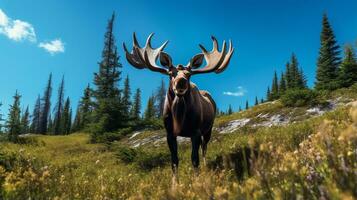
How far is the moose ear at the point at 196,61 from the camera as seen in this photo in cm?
954

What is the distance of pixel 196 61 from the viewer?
9648 millimetres

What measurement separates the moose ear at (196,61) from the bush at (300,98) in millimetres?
14030

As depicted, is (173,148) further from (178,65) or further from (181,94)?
(178,65)

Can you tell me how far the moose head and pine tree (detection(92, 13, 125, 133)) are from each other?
27.6 meters

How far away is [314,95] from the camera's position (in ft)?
74.2

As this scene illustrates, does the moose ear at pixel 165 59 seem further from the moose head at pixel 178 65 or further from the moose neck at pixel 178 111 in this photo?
the moose neck at pixel 178 111

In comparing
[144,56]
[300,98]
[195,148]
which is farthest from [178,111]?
[300,98]

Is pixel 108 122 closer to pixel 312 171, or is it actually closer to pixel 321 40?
pixel 312 171

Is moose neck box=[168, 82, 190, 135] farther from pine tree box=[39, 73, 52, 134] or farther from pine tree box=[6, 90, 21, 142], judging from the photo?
pine tree box=[39, 73, 52, 134]

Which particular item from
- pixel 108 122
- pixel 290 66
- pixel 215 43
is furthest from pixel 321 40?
pixel 215 43

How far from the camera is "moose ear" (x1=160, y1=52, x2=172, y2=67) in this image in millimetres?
9247

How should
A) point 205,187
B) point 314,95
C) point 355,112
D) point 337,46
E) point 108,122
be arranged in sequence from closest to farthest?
1. point 355,112
2. point 205,187
3. point 314,95
4. point 108,122
5. point 337,46

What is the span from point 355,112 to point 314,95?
71.9 feet

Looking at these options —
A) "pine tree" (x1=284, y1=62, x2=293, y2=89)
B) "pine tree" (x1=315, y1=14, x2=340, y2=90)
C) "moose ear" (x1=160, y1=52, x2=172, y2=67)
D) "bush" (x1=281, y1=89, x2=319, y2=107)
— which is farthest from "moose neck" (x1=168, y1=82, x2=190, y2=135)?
"pine tree" (x1=284, y1=62, x2=293, y2=89)
